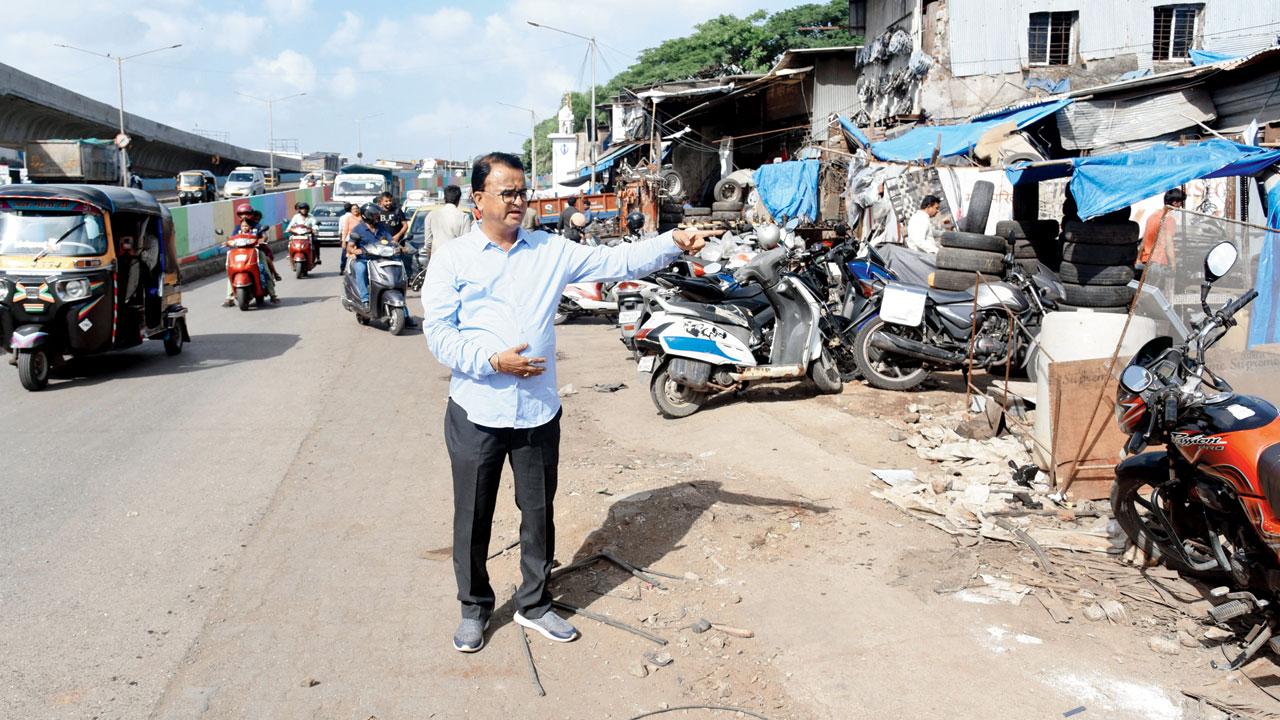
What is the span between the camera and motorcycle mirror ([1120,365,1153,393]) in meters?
4.22

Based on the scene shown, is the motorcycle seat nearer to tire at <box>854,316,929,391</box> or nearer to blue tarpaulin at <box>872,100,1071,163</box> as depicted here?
tire at <box>854,316,929,391</box>

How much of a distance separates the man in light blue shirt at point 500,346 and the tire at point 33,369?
700cm

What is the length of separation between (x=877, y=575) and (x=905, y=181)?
44.0 feet

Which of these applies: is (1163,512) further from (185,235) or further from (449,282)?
(185,235)

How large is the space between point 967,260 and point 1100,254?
134cm

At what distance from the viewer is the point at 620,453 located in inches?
285

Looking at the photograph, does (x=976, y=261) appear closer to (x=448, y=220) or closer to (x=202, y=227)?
(x=448, y=220)

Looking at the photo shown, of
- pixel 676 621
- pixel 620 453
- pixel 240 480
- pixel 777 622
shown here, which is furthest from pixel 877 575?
pixel 240 480

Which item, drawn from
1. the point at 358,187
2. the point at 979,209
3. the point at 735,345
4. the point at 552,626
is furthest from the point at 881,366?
the point at 358,187

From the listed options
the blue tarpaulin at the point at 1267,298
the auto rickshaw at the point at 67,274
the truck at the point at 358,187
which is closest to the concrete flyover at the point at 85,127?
the truck at the point at 358,187

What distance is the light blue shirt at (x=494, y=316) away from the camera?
383cm

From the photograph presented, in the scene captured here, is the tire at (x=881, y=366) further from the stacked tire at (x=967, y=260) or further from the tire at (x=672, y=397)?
the tire at (x=672, y=397)

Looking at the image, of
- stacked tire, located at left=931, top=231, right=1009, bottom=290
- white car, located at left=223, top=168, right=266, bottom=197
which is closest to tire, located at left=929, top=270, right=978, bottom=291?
stacked tire, located at left=931, top=231, right=1009, bottom=290

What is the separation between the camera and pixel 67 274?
948 cm
